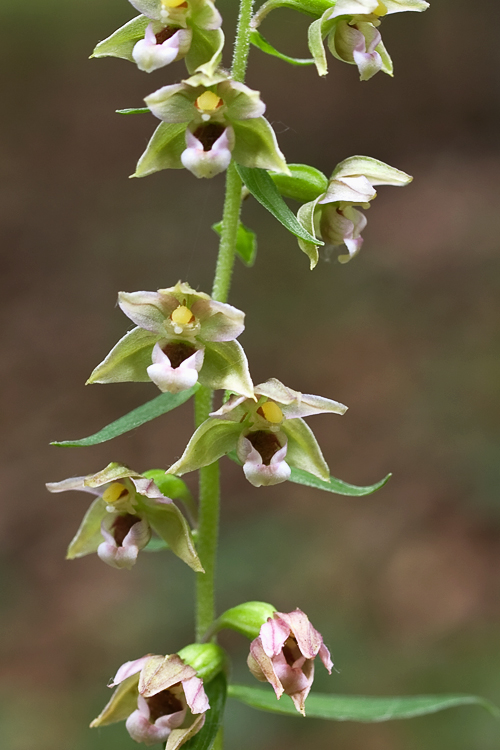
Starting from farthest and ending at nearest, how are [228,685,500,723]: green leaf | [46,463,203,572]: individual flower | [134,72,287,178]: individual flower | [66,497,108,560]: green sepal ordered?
1. [228,685,500,723]: green leaf
2. [66,497,108,560]: green sepal
3. [46,463,203,572]: individual flower
4. [134,72,287,178]: individual flower

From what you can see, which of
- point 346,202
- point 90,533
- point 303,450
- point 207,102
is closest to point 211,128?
point 207,102

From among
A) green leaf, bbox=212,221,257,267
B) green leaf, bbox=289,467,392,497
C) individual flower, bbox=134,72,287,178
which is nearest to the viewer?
individual flower, bbox=134,72,287,178

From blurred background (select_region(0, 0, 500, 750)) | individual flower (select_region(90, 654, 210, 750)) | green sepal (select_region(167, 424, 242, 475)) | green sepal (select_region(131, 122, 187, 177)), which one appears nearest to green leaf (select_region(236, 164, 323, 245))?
green sepal (select_region(131, 122, 187, 177))

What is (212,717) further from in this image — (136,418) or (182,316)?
(182,316)

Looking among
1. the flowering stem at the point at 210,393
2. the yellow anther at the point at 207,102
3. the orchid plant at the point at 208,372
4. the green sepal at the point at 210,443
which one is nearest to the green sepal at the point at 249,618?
the orchid plant at the point at 208,372

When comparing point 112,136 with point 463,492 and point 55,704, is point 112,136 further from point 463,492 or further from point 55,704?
point 55,704

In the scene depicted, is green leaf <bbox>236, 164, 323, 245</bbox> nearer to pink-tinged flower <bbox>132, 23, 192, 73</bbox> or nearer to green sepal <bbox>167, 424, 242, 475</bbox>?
pink-tinged flower <bbox>132, 23, 192, 73</bbox>

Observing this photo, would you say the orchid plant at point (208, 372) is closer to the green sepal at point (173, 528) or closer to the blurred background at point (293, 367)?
the green sepal at point (173, 528)
